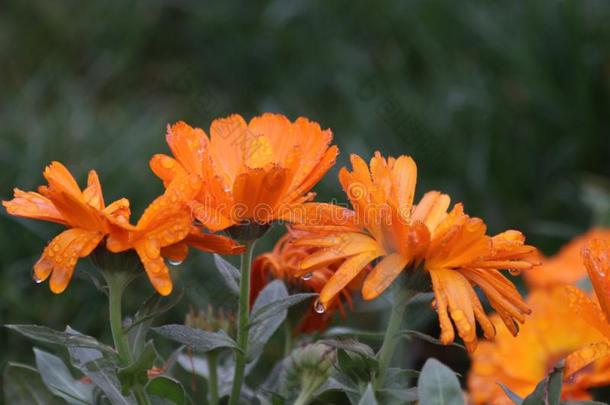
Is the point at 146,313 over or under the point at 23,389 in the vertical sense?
over

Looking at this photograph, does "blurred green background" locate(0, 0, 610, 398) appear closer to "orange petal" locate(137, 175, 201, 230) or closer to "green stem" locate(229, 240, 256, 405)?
"green stem" locate(229, 240, 256, 405)

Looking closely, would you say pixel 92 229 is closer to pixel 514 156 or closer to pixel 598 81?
pixel 514 156

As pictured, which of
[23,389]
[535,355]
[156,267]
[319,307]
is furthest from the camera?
[535,355]

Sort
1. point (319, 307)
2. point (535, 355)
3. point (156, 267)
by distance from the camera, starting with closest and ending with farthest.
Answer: point (156, 267), point (319, 307), point (535, 355)

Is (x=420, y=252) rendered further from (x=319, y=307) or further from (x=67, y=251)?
(x=67, y=251)

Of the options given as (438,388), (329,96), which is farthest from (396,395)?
(329,96)

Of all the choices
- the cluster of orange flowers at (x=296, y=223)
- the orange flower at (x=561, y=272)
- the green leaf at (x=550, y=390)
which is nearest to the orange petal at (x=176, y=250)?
the cluster of orange flowers at (x=296, y=223)

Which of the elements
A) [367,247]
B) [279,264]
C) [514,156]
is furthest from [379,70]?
[367,247]
